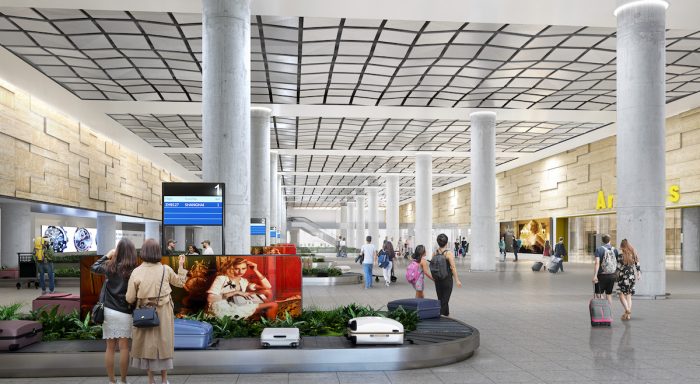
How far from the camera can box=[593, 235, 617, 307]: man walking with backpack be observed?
13084 mm

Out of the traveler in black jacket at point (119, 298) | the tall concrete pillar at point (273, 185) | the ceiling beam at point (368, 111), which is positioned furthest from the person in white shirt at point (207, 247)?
the tall concrete pillar at point (273, 185)

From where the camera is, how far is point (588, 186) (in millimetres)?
40594

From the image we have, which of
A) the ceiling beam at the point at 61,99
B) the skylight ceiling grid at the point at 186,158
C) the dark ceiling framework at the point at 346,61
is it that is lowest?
the skylight ceiling grid at the point at 186,158

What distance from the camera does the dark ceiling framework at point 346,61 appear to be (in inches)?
763

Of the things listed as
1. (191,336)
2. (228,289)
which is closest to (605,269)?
(228,289)

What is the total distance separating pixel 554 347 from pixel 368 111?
876 inches

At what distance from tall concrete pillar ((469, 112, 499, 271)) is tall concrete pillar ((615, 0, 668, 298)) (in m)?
15.0

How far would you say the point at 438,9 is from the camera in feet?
58.9

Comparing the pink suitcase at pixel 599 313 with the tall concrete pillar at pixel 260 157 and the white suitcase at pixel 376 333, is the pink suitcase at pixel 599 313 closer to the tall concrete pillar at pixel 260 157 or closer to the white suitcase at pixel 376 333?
the white suitcase at pixel 376 333

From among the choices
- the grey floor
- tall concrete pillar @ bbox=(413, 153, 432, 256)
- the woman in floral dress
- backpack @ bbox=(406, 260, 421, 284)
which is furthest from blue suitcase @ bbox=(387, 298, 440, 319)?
tall concrete pillar @ bbox=(413, 153, 432, 256)

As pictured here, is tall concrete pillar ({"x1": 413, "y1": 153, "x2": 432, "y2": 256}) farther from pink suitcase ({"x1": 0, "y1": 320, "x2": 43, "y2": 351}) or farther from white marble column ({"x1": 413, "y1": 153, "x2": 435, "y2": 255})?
pink suitcase ({"x1": 0, "y1": 320, "x2": 43, "y2": 351})

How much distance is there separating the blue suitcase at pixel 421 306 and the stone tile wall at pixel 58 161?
16856 millimetres

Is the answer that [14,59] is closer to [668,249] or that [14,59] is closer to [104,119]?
[104,119]

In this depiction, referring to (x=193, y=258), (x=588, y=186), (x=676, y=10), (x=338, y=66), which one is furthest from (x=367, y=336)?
(x=588, y=186)
